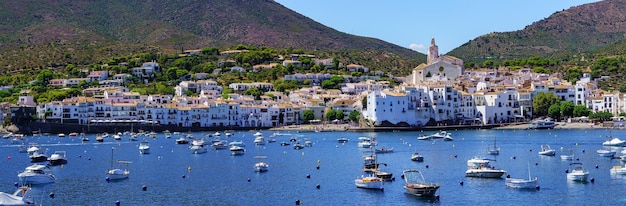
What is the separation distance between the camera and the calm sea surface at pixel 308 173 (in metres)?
38.8

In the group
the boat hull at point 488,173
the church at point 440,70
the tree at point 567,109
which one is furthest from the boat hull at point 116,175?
the church at point 440,70

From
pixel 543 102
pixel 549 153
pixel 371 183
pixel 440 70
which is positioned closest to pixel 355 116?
pixel 543 102

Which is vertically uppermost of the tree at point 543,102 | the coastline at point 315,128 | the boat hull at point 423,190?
the tree at point 543,102

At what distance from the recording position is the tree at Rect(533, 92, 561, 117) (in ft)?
344

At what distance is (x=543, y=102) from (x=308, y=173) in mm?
61762

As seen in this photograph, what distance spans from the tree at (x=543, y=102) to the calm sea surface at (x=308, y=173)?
26.6 m

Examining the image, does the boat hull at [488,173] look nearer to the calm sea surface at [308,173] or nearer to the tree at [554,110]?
the calm sea surface at [308,173]

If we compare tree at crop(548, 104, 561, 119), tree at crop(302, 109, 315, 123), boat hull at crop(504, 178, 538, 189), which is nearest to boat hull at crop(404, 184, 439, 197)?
boat hull at crop(504, 178, 538, 189)

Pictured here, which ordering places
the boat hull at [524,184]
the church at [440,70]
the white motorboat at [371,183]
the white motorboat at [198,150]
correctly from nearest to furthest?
1. the boat hull at [524,184]
2. the white motorboat at [371,183]
3. the white motorboat at [198,150]
4. the church at [440,70]

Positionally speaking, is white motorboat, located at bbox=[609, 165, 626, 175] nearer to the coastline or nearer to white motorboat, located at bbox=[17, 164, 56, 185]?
white motorboat, located at bbox=[17, 164, 56, 185]

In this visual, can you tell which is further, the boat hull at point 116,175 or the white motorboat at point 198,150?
the white motorboat at point 198,150

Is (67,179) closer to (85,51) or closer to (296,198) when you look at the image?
(296,198)

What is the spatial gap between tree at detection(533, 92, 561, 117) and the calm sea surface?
26553mm

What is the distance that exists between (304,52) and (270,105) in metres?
56.7
